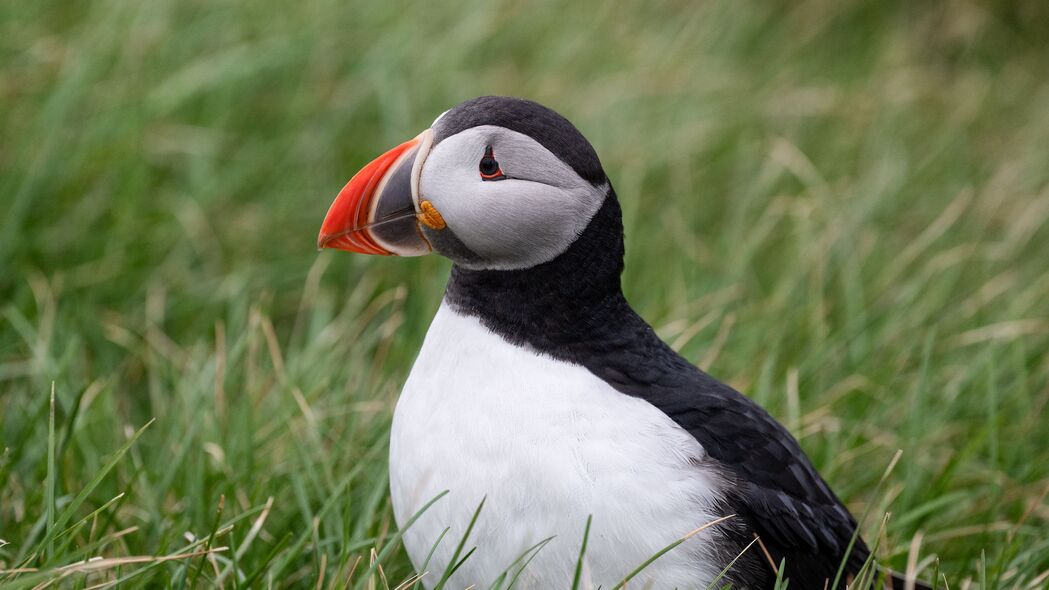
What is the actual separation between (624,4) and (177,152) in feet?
12.3

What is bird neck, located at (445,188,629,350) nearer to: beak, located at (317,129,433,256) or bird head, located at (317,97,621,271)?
bird head, located at (317,97,621,271)

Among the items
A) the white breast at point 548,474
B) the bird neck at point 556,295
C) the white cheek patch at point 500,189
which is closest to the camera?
the white breast at point 548,474

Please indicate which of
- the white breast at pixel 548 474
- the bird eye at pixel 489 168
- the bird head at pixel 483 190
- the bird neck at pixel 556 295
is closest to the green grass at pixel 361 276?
the white breast at pixel 548 474

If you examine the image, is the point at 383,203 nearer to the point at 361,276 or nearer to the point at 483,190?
the point at 483,190

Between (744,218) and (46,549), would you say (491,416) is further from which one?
(744,218)

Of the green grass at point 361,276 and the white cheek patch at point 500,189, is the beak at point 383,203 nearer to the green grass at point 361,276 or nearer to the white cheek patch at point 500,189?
the white cheek patch at point 500,189

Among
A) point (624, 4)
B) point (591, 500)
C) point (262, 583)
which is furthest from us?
point (624, 4)

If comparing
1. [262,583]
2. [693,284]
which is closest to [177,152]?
[693,284]

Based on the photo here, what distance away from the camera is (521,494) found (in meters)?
2.48

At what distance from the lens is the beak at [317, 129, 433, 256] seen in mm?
2611

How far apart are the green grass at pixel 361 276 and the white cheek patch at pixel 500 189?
718mm

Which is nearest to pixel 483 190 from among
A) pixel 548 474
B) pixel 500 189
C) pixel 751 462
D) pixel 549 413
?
pixel 500 189

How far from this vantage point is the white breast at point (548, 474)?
2.47 meters

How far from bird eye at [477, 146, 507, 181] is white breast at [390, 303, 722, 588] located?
36 centimetres
